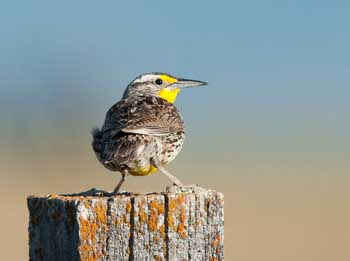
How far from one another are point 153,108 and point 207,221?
7.09ft

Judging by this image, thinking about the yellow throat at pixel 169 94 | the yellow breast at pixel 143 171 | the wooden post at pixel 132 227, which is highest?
the yellow throat at pixel 169 94

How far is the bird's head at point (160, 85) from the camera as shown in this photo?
5.29m

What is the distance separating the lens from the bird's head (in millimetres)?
5285

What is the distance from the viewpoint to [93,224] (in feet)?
7.09

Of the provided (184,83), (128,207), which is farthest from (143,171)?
(128,207)

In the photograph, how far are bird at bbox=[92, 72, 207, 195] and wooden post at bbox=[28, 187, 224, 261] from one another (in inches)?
49.3

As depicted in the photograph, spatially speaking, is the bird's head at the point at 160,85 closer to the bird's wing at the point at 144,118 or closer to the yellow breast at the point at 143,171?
the bird's wing at the point at 144,118

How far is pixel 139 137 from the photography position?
3984 mm

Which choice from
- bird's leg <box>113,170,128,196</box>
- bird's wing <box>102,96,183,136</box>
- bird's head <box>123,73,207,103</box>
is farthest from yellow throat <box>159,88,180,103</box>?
bird's leg <box>113,170,128,196</box>

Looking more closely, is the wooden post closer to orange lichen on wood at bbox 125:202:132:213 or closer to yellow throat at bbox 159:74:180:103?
orange lichen on wood at bbox 125:202:132:213

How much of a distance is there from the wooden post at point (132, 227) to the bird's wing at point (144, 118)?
166cm

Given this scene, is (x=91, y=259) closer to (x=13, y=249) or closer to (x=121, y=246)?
(x=121, y=246)

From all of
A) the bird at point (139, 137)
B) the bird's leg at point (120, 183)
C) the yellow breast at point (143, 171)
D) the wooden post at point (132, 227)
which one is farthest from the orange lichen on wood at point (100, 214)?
the yellow breast at point (143, 171)

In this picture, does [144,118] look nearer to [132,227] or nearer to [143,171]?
[143,171]
